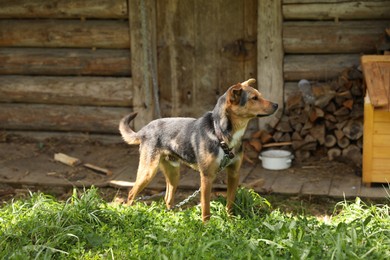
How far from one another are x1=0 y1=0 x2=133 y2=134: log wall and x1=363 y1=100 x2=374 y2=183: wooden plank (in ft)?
11.5

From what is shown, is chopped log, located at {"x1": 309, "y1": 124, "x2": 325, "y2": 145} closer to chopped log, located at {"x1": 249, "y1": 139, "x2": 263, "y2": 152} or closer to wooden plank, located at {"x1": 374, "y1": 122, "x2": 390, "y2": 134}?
chopped log, located at {"x1": 249, "y1": 139, "x2": 263, "y2": 152}

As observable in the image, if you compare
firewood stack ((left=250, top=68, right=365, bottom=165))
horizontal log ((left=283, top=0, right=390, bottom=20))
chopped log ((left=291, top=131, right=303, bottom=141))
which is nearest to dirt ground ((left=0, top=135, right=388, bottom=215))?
firewood stack ((left=250, top=68, right=365, bottom=165))

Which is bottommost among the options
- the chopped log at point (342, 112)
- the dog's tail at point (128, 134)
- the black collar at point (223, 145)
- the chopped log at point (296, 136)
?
the chopped log at point (296, 136)

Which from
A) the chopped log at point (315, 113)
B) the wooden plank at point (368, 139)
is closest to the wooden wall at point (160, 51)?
the chopped log at point (315, 113)

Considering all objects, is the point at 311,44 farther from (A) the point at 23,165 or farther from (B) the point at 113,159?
(A) the point at 23,165

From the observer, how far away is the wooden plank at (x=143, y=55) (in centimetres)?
946

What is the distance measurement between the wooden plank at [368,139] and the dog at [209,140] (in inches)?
77.3

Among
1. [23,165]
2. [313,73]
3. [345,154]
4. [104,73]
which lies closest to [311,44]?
[313,73]

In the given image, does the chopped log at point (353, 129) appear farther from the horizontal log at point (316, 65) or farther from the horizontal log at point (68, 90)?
the horizontal log at point (68, 90)

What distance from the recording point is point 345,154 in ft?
28.3

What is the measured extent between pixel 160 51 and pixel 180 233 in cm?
436

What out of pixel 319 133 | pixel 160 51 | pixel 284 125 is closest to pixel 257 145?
pixel 284 125

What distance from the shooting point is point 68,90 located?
10.0 metres

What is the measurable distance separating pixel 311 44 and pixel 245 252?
4.46 metres
